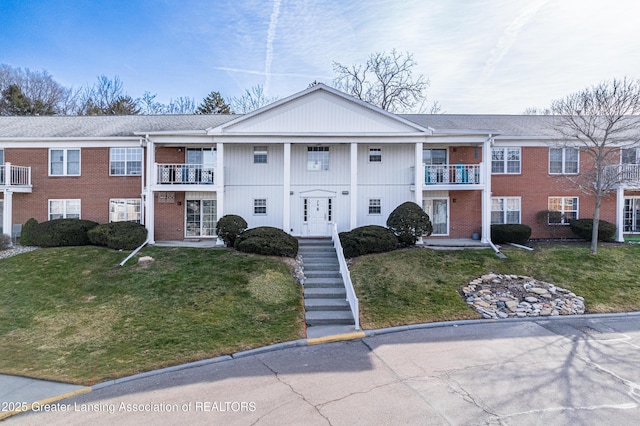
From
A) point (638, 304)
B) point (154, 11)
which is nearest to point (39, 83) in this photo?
point (154, 11)

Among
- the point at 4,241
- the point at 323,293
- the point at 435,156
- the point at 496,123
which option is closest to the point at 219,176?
the point at 323,293

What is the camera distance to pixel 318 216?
18.5m

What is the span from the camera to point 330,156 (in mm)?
18766

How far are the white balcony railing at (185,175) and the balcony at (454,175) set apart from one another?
1070 centimetres

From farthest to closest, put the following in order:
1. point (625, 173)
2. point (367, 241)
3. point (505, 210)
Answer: point (505, 210) → point (625, 173) → point (367, 241)

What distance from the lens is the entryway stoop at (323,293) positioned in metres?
10.1

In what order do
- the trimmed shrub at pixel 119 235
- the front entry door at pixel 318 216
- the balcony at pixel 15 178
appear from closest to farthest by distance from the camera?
the trimmed shrub at pixel 119 235
the balcony at pixel 15 178
the front entry door at pixel 318 216

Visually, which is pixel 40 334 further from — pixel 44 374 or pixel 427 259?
pixel 427 259

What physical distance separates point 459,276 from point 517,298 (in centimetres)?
205

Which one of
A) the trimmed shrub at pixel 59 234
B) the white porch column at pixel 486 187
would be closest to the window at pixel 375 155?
the white porch column at pixel 486 187

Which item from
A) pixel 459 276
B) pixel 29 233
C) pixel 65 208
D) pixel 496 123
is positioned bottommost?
pixel 459 276

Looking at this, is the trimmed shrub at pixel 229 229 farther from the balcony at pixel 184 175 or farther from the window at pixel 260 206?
the balcony at pixel 184 175

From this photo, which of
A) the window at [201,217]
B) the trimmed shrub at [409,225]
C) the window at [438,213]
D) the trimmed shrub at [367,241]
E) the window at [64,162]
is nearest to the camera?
the trimmed shrub at [367,241]

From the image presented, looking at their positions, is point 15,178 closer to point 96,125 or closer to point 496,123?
point 96,125
